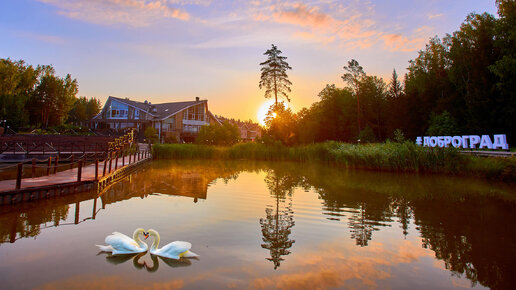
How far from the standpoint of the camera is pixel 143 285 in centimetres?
447

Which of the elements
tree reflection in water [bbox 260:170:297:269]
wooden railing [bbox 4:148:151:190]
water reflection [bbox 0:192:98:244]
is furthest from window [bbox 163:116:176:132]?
tree reflection in water [bbox 260:170:297:269]

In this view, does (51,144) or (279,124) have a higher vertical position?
(279,124)

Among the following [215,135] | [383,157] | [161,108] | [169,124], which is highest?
[161,108]

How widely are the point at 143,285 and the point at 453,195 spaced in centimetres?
1203

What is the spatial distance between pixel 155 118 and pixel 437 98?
3945 cm

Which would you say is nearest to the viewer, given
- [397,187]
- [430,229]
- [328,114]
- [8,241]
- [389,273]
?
[389,273]

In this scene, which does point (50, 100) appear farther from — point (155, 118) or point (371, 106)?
point (371, 106)

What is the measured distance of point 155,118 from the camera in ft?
154

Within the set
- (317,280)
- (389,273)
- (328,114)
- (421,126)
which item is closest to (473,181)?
(389,273)

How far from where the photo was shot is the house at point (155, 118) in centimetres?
4696

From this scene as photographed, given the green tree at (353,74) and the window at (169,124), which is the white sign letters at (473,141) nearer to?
the green tree at (353,74)

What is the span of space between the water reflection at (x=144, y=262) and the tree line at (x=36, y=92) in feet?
135

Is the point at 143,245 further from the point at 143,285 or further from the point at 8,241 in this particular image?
the point at 8,241

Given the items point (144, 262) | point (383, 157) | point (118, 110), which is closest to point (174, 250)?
point (144, 262)
